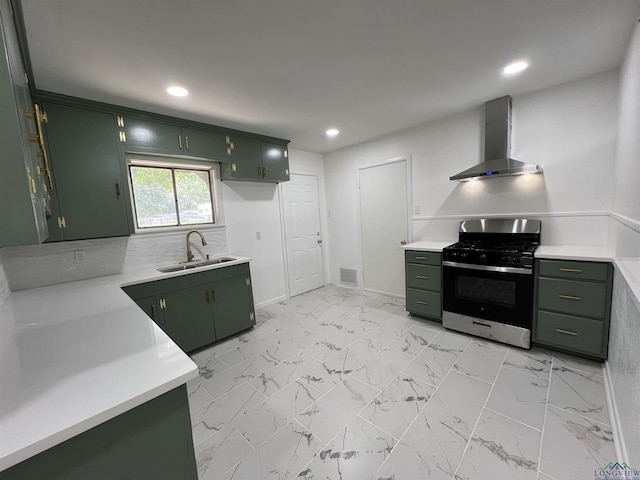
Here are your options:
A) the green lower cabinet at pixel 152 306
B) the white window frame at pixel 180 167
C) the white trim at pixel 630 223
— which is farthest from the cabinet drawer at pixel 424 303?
the green lower cabinet at pixel 152 306

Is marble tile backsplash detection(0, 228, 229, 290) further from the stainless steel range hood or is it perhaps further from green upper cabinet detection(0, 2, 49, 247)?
the stainless steel range hood

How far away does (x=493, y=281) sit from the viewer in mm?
2533

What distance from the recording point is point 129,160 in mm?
2707

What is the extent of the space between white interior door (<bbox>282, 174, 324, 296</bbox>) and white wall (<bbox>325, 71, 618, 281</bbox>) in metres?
1.52

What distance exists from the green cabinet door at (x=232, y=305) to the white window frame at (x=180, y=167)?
32.5 inches

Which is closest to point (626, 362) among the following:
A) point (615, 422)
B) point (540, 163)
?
point (615, 422)

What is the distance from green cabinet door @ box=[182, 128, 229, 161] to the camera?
2822mm

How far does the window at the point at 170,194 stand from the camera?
9.27ft

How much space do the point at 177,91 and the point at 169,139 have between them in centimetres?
65

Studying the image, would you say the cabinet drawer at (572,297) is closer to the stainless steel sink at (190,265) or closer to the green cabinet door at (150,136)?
the stainless steel sink at (190,265)

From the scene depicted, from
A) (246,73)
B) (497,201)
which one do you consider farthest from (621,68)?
(246,73)

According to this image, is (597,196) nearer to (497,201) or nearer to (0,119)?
(497,201)

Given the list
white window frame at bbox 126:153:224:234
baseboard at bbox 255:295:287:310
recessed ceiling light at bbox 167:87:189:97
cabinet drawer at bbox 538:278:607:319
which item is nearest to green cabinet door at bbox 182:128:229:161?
white window frame at bbox 126:153:224:234

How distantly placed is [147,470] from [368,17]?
2233 mm
